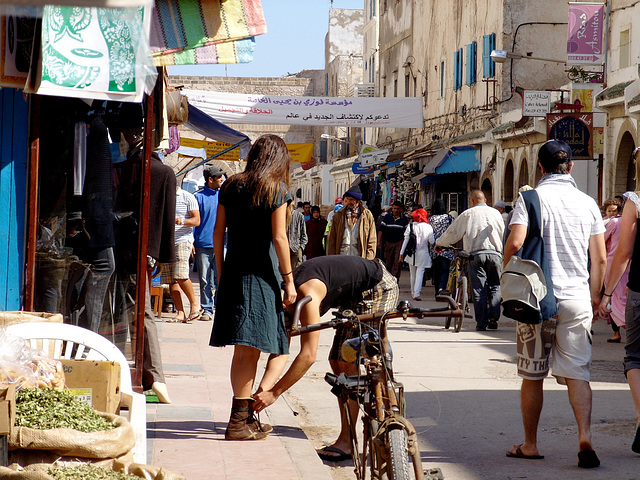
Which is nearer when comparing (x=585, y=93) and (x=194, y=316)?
(x=194, y=316)

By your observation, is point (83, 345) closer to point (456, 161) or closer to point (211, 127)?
point (211, 127)

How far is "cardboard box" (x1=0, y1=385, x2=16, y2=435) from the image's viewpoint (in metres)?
3.06

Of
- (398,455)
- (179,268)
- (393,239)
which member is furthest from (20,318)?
(393,239)

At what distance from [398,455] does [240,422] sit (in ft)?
6.20

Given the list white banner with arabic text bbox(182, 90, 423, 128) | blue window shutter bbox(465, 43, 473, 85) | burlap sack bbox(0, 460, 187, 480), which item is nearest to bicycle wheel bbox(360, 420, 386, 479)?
burlap sack bbox(0, 460, 187, 480)

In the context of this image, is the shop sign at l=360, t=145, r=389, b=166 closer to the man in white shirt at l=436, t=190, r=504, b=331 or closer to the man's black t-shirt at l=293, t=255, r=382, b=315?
the man in white shirt at l=436, t=190, r=504, b=331

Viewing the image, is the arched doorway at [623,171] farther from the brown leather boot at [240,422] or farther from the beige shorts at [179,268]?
the brown leather boot at [240,422]

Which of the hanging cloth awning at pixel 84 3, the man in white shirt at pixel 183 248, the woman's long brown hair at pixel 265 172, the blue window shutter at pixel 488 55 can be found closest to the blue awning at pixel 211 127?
the man in white shirt at pixel 183 248

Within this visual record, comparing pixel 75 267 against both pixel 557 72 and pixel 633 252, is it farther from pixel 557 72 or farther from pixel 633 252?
pixel 557 72

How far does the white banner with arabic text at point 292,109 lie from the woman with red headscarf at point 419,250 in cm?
697

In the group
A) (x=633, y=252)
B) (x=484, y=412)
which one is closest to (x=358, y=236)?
(x=484, y=412)

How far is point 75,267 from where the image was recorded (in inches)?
235

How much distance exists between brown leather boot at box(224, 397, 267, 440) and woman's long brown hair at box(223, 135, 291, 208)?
44.8 inches

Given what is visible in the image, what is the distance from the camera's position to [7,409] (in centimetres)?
307
